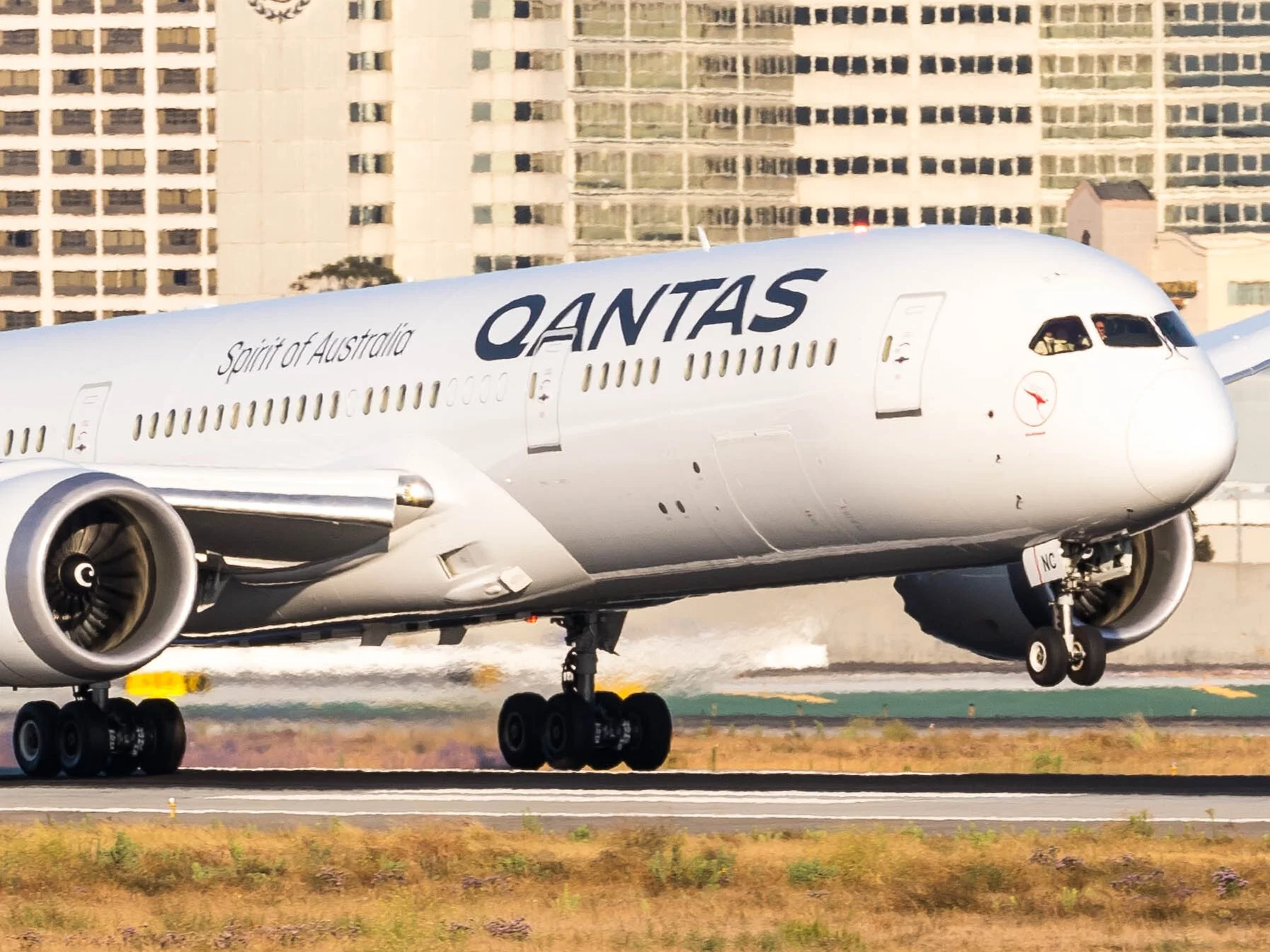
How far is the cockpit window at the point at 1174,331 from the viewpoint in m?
25.7

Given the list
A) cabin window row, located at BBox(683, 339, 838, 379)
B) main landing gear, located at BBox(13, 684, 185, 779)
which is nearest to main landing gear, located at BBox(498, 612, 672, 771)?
main landing gear, located at BBox(13, 684, 185, 779)

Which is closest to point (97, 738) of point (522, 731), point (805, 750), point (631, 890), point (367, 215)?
point (522, 731)

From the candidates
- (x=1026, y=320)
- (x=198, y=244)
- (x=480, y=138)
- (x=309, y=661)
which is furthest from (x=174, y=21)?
(x=1026, y=320)

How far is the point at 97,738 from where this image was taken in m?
32.5

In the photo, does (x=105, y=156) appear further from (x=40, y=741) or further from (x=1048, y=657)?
(x=1048, y=657)

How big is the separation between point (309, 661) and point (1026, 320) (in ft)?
56.0

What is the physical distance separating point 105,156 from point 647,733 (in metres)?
168

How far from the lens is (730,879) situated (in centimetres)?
1897

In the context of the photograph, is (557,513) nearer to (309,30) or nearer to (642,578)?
(642,578)

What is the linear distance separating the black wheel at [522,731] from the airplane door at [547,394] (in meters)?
6.24

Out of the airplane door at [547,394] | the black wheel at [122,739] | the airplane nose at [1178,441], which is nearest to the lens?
the airplane nose at [1178,441]

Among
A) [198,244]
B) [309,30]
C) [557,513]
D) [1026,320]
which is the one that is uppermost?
[309,30]

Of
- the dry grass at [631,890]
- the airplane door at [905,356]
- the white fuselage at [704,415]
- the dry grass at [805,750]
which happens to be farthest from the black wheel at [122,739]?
the airplane door at [905,356]

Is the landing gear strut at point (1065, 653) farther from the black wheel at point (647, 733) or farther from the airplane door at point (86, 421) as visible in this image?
the airplane door at point (86, 421)
